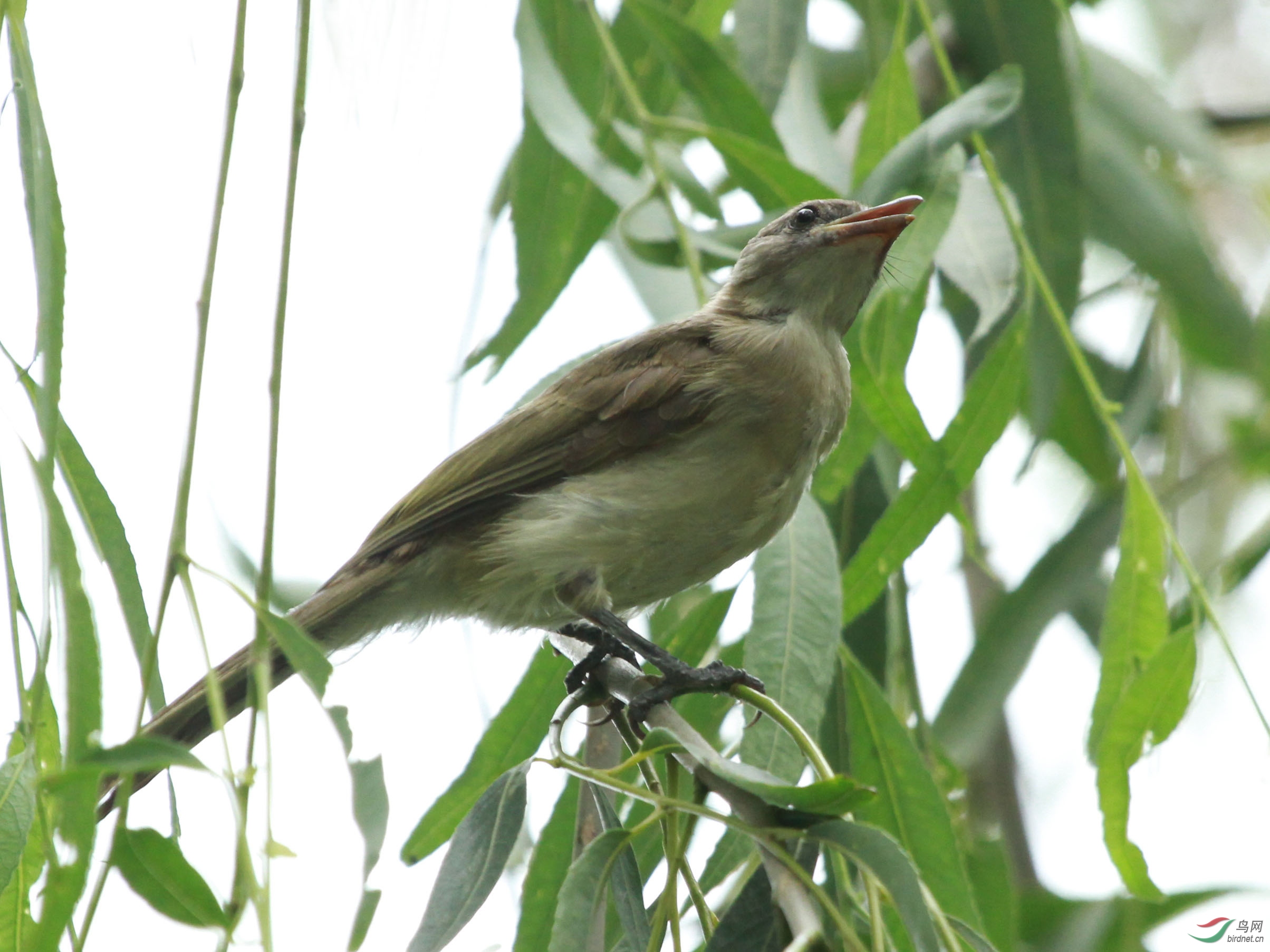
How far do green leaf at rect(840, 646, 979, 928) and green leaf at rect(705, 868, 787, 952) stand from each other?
0.88 meters

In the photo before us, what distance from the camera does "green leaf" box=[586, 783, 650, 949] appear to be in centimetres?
196

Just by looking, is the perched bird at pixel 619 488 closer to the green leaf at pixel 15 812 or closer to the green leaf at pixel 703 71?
the green leaf at pixel 703 71

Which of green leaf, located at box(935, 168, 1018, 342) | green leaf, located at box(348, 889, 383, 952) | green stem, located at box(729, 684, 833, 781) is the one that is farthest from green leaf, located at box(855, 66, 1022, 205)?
green leaf, located at box(348, 889, 383, 952)

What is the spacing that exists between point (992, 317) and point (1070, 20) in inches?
42.4

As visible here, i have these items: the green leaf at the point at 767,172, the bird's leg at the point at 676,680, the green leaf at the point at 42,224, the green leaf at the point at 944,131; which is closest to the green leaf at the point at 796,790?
the bird's leg at the point at 676,680

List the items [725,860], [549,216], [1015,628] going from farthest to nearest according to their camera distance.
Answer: [1015,628], [549,216], [725,860]

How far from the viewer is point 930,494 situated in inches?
115

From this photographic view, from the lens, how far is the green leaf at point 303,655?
175 cm

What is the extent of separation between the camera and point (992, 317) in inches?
111

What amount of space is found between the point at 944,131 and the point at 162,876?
200 centimetres

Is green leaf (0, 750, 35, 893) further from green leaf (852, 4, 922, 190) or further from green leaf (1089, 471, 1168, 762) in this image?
green leaf (852, 4, 922, 190)

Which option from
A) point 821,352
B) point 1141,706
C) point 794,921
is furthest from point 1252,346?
point 794,921

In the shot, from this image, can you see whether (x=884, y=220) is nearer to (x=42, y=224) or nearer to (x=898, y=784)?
(x=898, y=784)

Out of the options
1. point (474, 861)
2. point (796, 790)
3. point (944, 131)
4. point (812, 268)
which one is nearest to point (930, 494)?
point (944, 131)
